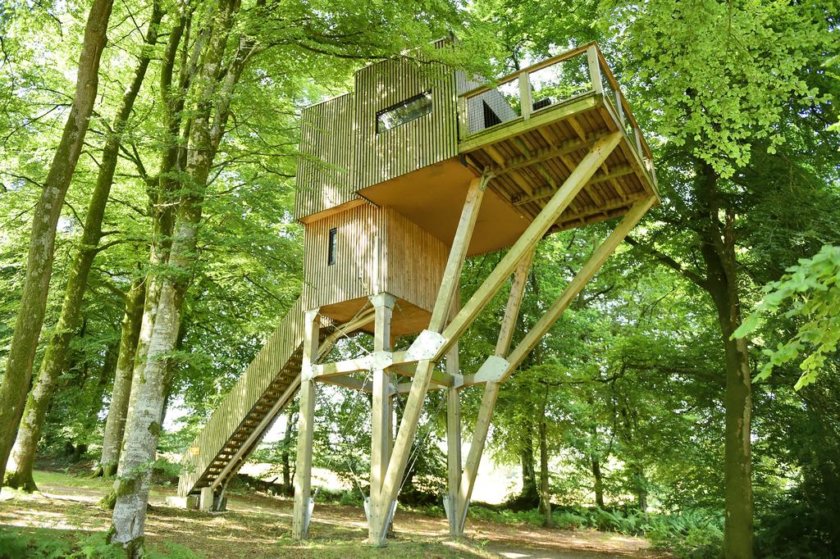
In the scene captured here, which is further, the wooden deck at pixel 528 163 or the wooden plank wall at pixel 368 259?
the wooden plank wall at pixel 368 259

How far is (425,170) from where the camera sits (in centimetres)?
1096

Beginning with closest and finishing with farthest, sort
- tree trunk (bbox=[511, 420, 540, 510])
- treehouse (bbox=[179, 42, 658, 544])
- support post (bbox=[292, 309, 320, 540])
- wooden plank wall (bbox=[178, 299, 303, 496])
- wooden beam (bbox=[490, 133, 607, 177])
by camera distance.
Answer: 1. treehouse (bbox=[179, 42, 658, 544])
2. wooden beam (bbox=[490, 133, 607, 177])
3. support post (bbox=[292, 309, 320, 540])
4. wooden plank wall (bbox=[178, 299, 303, 496])
5. tree trunk (bbox=[511, 420, 540, 510])

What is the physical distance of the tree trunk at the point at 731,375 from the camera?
36.2 ft

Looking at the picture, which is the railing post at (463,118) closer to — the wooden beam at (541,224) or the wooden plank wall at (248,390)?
the wooden beam at (541,224)

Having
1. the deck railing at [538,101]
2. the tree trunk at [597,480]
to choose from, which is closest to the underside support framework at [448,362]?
the deck railing at [538,101]

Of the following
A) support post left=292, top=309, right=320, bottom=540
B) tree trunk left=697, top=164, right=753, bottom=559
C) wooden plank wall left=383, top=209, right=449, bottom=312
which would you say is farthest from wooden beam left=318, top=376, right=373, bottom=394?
tree trunk left=697, top=164, right=753, bottom=559

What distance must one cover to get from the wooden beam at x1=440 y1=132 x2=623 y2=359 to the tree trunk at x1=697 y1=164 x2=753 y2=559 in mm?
3778

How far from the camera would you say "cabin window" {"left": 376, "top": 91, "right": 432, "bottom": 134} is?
11556 millimetres

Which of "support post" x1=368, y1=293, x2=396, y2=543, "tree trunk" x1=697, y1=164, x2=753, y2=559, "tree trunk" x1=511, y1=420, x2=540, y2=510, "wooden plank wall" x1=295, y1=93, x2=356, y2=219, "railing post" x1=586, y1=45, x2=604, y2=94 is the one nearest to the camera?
"railing post" x1=586, y1=45, x2=604, y2=94

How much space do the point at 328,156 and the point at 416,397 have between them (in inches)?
228

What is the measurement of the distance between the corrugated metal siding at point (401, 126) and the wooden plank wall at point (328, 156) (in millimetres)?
265

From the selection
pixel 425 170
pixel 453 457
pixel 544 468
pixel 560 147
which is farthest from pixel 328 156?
pixel 544 468

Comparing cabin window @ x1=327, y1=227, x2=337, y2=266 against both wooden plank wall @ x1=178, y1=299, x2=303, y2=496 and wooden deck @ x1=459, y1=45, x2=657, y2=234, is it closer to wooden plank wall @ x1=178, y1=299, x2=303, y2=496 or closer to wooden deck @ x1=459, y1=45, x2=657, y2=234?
wooden plank wall @ x1=178, y1=299, x2=303, y2=496

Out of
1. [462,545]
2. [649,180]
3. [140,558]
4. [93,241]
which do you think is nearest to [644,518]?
[462,545]
